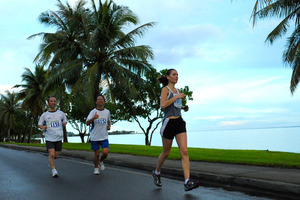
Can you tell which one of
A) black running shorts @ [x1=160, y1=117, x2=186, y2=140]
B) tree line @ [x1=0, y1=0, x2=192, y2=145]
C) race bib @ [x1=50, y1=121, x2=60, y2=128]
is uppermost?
tree line @ [x1=0, y1=0, x2=192, y2=145]

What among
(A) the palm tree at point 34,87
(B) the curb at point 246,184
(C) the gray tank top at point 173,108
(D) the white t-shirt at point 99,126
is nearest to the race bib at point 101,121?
(D) the white t-shirt at point 99,126

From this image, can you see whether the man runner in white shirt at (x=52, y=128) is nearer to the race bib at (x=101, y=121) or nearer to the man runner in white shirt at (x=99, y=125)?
the man runner in white shirt at (x=99, y=125)

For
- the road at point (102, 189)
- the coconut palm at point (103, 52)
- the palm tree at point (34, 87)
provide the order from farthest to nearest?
the palm tree at point (34, 87), the coconut palm at point (103, 52), the road at point (102, 189)

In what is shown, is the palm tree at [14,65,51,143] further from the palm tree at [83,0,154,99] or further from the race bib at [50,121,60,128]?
the race bib at [50,121,60,128]

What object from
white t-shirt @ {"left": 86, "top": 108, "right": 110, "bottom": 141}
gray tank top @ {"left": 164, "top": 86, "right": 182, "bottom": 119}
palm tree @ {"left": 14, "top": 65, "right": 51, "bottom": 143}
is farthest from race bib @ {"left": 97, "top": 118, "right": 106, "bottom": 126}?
palm tree @ {"left": 14, "top": 65, "right": 51, "bottom": 143}

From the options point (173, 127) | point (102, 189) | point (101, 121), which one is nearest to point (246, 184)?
point (173, 127)

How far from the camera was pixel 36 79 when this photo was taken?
1490 inches

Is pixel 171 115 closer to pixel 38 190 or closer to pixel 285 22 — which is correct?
pixel 38 190

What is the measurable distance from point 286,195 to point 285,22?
1346 centimetres

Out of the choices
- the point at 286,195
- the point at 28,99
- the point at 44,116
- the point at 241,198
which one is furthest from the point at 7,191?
the point at 28,99

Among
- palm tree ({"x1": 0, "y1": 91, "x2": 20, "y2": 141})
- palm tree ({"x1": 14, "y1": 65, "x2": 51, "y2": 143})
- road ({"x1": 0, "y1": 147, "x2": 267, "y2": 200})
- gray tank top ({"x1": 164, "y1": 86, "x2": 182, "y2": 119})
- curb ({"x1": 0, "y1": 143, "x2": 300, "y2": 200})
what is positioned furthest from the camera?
palm tree ({"x1": 0, "y1": 91, "x2": 20, "y2": 141})

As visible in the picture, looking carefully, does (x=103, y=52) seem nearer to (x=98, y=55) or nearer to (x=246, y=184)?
(x=98, y=55)

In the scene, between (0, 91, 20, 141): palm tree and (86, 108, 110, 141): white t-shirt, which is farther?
(0, 91, 20, 141): palm tree

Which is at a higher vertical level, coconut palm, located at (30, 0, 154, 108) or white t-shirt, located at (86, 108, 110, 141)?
coconut palm, located at (30, 0, 154, 108)
